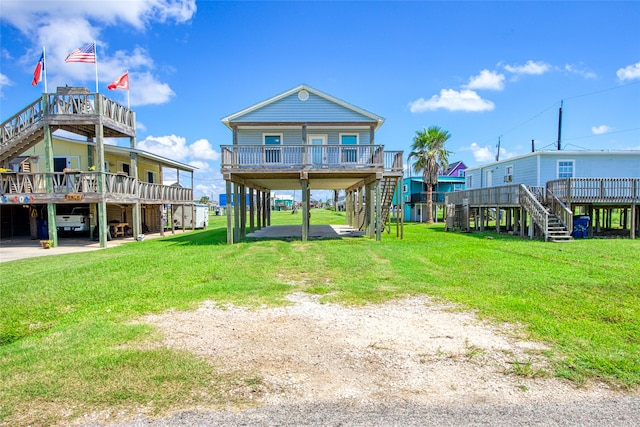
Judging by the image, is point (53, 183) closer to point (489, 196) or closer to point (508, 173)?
point (489, 196)

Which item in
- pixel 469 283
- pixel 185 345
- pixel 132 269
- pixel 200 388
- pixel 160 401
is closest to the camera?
pixel 160 401

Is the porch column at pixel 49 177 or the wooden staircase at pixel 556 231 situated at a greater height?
the porch column at pixel 49 177

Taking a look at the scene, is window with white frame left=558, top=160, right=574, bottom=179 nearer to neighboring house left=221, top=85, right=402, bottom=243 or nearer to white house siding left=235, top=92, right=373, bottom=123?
neighboring house left=221, top=85, right=402, bottom=243

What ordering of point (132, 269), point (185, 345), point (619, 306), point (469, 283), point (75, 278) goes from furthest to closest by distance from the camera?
point (132, 269)
point (75, 278)
point (469, 283)
point (619, 306)
point (185, 345)

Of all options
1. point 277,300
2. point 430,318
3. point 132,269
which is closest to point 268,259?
point 132,269

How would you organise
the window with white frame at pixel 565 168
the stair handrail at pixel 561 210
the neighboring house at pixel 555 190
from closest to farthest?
the stair handrail at pixel 561 210 → the neighboring house at pixel 555 190 → the window with white frame at pixel 565 168

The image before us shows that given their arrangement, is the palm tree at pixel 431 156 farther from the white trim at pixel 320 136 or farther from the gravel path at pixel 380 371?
the gravel path at pixel 380 371

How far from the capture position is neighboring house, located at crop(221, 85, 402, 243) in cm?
1666

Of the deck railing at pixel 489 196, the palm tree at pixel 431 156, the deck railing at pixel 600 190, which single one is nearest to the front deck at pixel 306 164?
the deck railing at pixel 489 196

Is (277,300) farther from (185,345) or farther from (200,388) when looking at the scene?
(200,388)

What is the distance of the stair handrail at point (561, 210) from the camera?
700 inches

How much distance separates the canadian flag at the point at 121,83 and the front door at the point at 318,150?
9.59 metres

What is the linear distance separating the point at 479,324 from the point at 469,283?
2898 mm

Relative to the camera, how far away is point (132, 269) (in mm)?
10445
